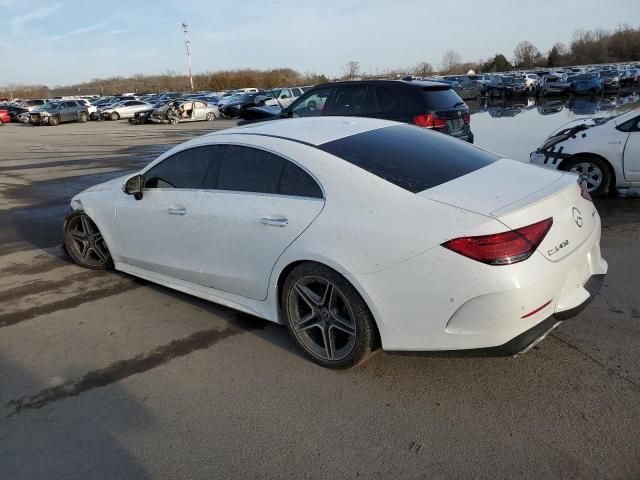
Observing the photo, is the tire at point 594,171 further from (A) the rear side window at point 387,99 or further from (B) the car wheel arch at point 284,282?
(B) the car wheel arch at point 284,282

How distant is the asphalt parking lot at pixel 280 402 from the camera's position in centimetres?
260

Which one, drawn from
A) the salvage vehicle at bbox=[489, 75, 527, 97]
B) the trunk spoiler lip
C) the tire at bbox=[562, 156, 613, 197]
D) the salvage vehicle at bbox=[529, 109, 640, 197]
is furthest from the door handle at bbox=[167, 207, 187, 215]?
the salvage vehicle at bbox=[489, 75, 527, 97]

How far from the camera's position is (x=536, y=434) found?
271 centimetres

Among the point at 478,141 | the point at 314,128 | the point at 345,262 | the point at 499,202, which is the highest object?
the point at 314,128

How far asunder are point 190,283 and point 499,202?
2523 millimetres

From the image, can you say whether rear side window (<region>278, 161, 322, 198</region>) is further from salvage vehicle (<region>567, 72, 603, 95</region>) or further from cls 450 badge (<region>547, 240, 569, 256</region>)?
salvage vehicle (<region>567, 72, 603, 95</region>)

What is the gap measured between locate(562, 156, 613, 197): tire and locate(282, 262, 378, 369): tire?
5.30 metres

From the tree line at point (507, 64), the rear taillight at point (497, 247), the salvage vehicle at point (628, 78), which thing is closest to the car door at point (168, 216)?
the rear taillight at point (497, 247)

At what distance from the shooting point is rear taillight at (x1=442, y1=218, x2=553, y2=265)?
8.90 feet

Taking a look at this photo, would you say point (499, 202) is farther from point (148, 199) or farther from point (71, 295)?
point (71, 295)

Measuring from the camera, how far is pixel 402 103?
8.78 metres

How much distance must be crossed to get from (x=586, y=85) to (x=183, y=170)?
37.0 metres

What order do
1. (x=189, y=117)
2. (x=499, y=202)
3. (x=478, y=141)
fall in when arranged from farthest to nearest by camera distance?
(x=189, y=117) < (x=478, y=141) < (x=499, y=202)

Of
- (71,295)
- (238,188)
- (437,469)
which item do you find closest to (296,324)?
(238,188)
